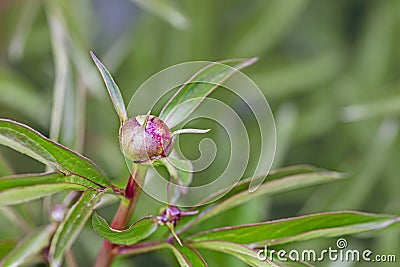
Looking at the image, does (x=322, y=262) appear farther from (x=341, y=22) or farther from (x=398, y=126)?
(x=341, y=22)

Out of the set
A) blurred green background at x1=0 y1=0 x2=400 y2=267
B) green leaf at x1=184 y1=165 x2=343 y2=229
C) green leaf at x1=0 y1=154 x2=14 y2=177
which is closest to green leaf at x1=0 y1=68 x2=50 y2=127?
blurred green background at x1=0 y1=0 x2=400 y2=267

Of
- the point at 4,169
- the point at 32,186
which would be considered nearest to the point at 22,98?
the point at 4,169

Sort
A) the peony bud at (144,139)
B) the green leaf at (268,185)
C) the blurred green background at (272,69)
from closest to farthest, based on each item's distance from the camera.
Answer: the peony bud at (144,139) → the green leaf at (268,185) → the blurred green background at (272,69)

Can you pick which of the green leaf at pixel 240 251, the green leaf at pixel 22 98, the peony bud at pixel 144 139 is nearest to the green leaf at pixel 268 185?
the green leaf at pixel 240 251

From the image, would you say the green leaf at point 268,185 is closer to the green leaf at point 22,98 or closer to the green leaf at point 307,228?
the green leaf at point 307,228

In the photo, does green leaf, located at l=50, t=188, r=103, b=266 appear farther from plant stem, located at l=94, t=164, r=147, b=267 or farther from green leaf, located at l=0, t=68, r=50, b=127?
green leaf, located at l=0, t=68, r=50, b=127

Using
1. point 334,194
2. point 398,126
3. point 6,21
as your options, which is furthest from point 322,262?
point 6,21
